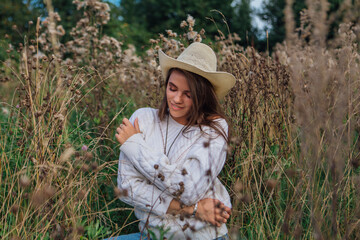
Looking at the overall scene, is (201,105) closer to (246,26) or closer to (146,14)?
(246,26)

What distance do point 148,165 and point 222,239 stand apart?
653mm

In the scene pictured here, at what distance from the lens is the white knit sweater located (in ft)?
6.32

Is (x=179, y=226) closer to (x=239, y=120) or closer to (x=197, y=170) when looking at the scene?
(x=197, y=170)

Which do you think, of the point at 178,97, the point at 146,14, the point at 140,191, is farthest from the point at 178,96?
the point at 146,14

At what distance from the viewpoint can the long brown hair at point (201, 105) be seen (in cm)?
218

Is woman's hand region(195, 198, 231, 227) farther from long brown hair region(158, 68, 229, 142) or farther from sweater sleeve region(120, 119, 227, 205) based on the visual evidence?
long brown hair region(158, 68, 229, 142)

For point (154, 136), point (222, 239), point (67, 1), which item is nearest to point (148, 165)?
point (154, 136)

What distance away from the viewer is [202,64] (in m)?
2.21

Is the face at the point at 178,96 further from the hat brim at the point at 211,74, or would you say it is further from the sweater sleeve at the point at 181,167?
the sweater sleeve at the point at 181,167

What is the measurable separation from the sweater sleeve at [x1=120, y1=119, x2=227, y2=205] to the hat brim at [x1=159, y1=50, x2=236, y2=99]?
0.39 metres

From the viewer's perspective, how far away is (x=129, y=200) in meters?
2.11

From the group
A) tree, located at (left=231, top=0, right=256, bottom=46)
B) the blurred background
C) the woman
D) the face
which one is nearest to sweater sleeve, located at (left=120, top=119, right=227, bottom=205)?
the woman

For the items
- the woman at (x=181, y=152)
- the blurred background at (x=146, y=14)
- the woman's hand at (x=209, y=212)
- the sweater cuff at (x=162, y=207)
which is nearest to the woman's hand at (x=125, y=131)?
the woman at (x=181, y=152)

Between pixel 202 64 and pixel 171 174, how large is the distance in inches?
30.7
